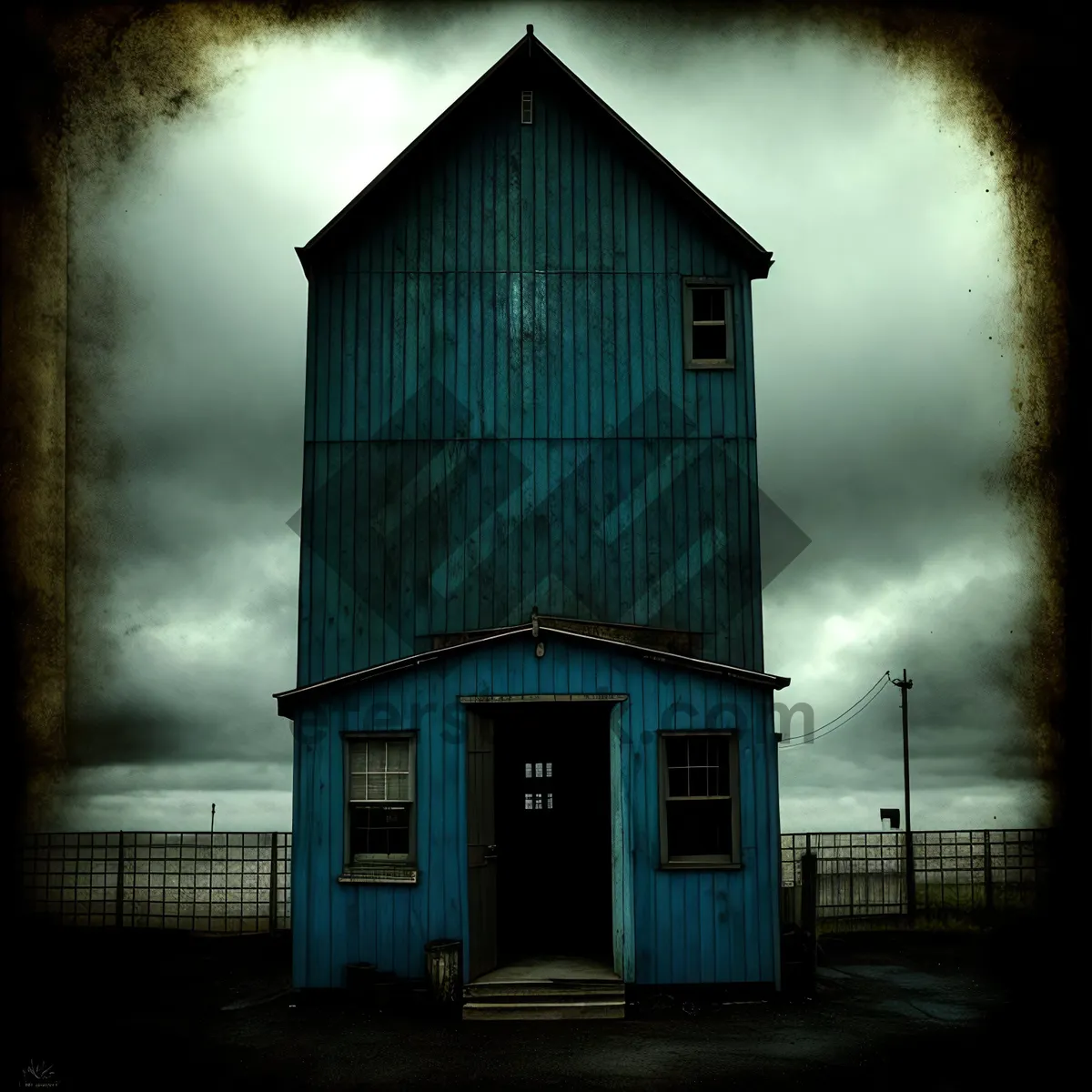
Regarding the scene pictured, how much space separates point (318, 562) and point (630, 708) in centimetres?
587

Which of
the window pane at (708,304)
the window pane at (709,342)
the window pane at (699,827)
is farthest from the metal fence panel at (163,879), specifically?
the window pane at (708,304)

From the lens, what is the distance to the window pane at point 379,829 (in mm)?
14055

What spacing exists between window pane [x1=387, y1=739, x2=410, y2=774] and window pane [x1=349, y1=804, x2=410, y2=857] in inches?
19.6

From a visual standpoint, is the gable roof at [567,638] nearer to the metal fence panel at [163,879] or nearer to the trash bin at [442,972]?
the trash bin at [442,972]

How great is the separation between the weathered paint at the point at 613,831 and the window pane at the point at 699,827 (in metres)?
0.31

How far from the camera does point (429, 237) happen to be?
17.7 m

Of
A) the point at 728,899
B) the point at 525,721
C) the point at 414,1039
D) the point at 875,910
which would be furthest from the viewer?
the point at 875,910

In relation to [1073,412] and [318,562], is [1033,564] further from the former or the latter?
[318,562]

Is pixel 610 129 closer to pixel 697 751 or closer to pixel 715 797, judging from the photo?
pixel 697 751

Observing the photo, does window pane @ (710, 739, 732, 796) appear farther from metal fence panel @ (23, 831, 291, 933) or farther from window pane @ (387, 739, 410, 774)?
metal fence panel @ (23, 831, 291, 933)

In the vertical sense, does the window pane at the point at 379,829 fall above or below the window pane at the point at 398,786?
below

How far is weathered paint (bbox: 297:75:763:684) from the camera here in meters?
16.9

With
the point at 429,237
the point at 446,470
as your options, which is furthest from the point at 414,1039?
the point at 429,237

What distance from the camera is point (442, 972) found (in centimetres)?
1322
